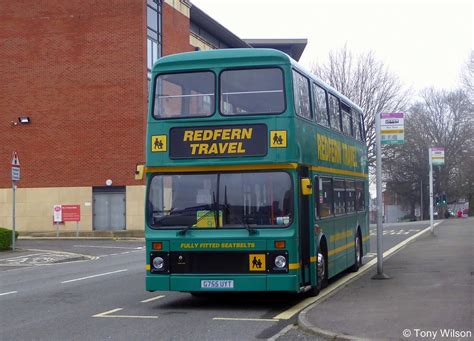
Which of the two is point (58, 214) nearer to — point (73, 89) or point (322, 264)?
point (73, 89)

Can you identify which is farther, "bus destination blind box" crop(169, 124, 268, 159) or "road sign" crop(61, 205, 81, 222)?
"road sign" crop(61, 205, 81, 222)

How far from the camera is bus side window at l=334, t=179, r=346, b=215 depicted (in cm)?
1465

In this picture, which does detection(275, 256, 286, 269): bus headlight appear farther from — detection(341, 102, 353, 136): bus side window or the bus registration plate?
detection(341, 102, 353, 136): bus side window

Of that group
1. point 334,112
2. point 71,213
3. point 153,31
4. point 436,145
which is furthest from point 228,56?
point 436,145

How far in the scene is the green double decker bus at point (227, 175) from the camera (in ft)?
36.4

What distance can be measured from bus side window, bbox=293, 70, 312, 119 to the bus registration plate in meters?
2.95

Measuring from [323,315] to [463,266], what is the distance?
805 cm

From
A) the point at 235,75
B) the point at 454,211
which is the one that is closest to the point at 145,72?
the point at 235,75

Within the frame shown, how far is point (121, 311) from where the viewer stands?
1140 centimetres

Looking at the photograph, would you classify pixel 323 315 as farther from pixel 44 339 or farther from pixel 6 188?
pixel 6 188

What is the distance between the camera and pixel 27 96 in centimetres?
4119

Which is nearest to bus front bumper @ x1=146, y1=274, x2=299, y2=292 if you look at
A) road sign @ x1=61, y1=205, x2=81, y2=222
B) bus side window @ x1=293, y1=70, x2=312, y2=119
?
bus side window @ x1=293, y1=70, x2=312, y2=119

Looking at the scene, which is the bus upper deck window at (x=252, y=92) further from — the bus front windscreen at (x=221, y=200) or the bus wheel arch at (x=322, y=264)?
the bus wheel arch at (x=322, y=264)

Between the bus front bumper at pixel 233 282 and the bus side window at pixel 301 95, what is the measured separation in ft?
8.92
